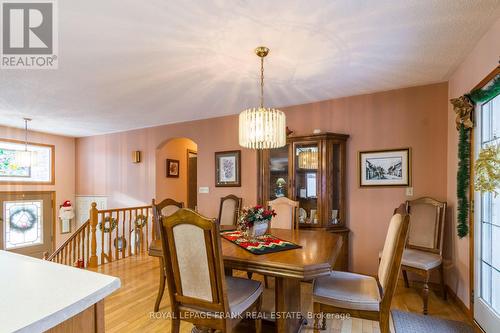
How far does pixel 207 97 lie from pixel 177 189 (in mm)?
2851

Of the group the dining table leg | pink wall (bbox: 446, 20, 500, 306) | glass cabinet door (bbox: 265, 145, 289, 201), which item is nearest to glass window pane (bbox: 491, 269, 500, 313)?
pink wall (bbox: 446, 20, 500, 306)

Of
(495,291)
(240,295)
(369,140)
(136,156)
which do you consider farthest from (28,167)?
(495,291)

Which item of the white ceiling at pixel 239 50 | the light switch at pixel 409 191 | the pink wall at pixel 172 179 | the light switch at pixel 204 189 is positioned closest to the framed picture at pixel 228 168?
the light switch at pixel 204 189

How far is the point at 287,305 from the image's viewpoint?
73.2 inches

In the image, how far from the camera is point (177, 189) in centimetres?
584

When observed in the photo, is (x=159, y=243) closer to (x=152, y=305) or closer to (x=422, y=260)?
(x=152, y=305)

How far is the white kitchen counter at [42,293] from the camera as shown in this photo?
2.42ft

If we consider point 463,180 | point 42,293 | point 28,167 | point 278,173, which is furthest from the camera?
point 28,167

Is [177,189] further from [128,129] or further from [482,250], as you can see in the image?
[482,250]

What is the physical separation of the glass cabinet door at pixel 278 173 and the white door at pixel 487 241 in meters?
2.06

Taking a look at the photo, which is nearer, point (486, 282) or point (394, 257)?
point (394, 257)

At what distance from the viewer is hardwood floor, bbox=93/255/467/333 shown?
2279 millimetres

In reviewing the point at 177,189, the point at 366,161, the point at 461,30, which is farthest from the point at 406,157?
the point at 177,189

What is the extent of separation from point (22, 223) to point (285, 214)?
547 centimetres
